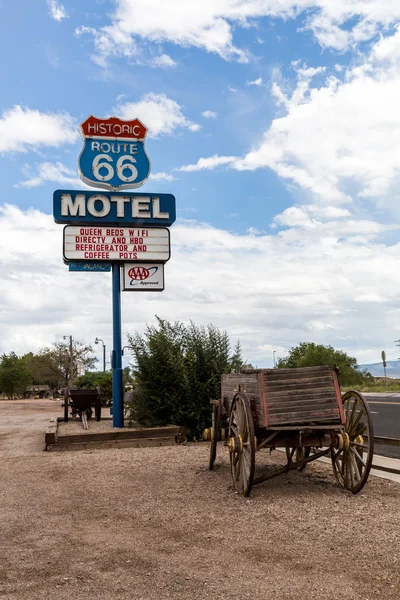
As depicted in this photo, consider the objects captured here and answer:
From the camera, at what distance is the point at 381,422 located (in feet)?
57.7

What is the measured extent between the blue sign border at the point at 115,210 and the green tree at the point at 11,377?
5744cm

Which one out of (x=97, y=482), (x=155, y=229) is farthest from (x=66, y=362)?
(x=97, y=482)

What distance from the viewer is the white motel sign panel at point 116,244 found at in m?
16.0

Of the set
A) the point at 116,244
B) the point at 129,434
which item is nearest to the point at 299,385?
the point at 129,434

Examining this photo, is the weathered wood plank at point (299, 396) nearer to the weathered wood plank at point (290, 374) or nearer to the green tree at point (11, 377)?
the weathered wood plank at point (290, 374)

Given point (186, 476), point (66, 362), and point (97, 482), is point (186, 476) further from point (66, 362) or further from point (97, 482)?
point (66, 362)

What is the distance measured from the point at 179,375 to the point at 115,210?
5.31 metres

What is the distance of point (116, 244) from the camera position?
642 inches

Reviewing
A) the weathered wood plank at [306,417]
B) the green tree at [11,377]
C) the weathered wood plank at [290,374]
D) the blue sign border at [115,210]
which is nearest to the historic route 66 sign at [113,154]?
the blue sign border at [115,210]

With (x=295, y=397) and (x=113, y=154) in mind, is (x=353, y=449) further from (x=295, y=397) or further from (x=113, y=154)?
(x=113, y=154)

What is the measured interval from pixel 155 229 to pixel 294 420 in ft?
34.9

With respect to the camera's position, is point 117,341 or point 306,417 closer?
point 306,417

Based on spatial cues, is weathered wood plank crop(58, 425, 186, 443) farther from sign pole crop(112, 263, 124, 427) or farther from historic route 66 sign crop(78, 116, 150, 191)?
historic route 66 sign crop(78, 116, 150, 191)

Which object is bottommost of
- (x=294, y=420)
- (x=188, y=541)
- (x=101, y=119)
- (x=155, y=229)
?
(x=188, y=541)
